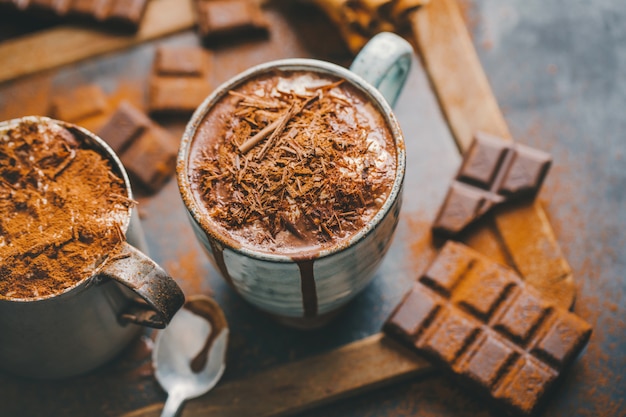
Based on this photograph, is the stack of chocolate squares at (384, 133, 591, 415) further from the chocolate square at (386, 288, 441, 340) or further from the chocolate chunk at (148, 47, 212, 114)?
the chocolate chunk at (148, 47, 212, 114)

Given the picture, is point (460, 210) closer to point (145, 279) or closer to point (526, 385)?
point (526, 385)

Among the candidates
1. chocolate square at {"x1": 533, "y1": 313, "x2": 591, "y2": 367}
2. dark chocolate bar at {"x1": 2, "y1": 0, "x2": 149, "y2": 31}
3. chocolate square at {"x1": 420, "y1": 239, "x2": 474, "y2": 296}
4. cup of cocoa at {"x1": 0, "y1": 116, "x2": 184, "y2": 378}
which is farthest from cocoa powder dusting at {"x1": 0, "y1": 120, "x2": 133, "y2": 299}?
chocolate square at {"x1": 533, "y1": 313, "x2": 591, "y2": 367}

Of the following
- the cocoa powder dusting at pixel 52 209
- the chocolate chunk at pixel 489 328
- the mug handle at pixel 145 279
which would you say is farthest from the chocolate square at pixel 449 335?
the cocoa powder dusting at pixel 52 209

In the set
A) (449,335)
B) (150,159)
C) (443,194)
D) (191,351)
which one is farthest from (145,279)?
(443,194)

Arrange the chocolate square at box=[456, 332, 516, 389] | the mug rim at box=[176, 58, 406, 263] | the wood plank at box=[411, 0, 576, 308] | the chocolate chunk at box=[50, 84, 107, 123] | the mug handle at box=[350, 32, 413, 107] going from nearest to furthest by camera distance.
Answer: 1. the mug rim at box=[176, 58, 406, 263]
2. the mug handle at box=[350, 32, 413, 107]
3. the chocolate square at box=[456, 332, 516, 389]
4. the wood plank at box=[411, 0, 576, 308]
5. the chocolate chunk at box=[50, 84, 107, 123]

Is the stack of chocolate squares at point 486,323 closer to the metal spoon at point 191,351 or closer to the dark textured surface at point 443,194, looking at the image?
the dark textured surface at point 443,194

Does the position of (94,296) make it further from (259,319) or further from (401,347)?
(401,347)
